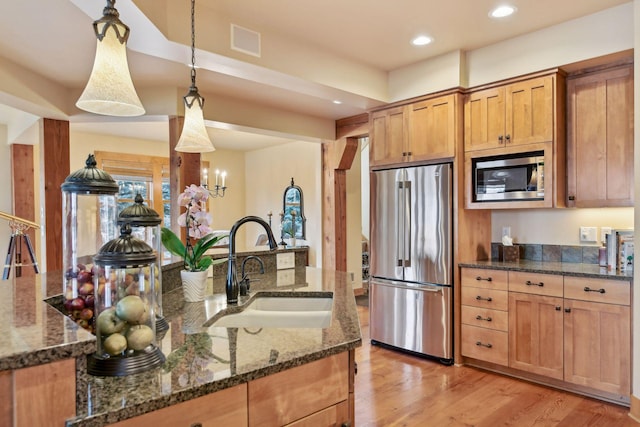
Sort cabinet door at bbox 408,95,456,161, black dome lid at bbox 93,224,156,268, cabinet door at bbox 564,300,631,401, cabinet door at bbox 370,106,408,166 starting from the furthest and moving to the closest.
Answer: cabinet door at bbox 370,106,408,166 < cabinet door at bbox 408,95,456,161 < cabinet door at bbox 564,300,631,401 < black dome lid at bbox 93,224,156,268

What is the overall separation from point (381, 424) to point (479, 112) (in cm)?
252

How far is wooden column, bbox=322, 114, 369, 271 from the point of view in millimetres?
5383

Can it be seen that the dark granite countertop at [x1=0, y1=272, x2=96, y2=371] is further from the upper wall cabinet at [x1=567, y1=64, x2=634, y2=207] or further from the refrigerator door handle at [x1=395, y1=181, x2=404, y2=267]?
the upper wall cabinet at [x1=567, y1=64, x2=634, y2=207]

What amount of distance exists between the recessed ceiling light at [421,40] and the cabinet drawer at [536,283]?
1921 millimetres

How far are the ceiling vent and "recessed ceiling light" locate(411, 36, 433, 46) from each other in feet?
4.05

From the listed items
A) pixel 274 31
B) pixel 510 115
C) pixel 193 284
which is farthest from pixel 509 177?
pixel 193 284

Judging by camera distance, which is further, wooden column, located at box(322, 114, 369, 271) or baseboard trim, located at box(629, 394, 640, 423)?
wooden column, located at box(322, 114, 369, 271)

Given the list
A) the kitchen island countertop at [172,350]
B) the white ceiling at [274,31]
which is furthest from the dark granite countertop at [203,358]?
the white ceiling at [274,31]

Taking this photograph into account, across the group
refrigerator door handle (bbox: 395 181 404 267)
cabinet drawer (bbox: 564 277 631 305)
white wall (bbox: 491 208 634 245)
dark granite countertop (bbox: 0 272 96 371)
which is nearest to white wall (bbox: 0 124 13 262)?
refrigerator door handle (bbox: 395 181 404 267)

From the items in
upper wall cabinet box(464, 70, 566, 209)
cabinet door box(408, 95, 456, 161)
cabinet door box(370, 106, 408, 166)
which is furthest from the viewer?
cabinet door box(370, 106, 408, 166)

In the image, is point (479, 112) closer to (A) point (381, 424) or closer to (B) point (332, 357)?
(A) point (381, 424)

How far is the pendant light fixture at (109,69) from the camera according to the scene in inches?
49.9

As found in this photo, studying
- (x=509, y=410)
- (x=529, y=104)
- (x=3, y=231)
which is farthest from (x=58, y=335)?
(x=3, y=231)

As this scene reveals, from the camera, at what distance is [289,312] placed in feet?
7.06
